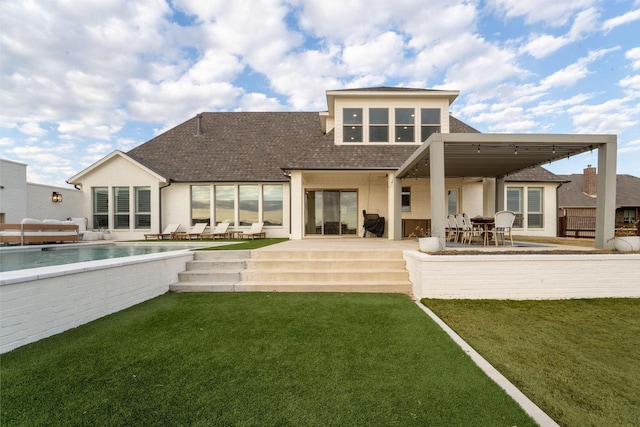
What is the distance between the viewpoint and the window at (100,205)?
564 inches

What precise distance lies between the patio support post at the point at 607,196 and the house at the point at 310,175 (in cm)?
225

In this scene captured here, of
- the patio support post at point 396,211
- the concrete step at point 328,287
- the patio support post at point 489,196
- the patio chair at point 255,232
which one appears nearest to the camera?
the concrete step at point 328,287

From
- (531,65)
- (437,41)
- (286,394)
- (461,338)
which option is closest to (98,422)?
(286,394)

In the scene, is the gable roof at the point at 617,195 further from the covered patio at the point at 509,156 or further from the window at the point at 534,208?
the covered patio at the point at 509,156

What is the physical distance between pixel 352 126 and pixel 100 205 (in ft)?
45.0

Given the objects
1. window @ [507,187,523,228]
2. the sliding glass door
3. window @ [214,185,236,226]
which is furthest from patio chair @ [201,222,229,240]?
window @ [507,187,523,228]

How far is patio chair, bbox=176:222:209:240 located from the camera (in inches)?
528

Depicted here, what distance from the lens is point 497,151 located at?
7621 millimetres

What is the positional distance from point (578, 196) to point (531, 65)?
1861 centimetres

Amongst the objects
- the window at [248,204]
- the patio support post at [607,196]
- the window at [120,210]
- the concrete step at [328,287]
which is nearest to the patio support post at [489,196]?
the patio support post at [607,196]

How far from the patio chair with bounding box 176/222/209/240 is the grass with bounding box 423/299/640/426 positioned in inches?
469

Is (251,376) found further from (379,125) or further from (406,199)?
(406,199)

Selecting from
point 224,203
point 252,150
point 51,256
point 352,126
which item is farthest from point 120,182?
point 352,126

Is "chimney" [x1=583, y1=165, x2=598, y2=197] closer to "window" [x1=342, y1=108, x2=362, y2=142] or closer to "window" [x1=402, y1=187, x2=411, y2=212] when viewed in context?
"window" [x1=402, y1=187, x2=411, y2=212]
